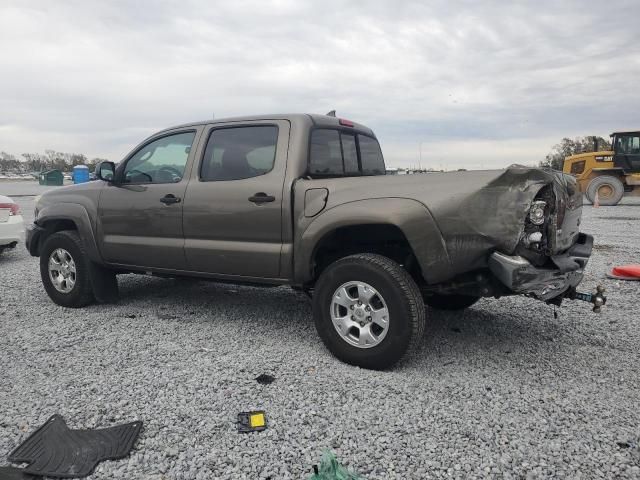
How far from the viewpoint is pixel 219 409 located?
9.64 feet

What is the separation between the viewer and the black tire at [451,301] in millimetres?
4711

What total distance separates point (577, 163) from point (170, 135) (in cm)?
1849

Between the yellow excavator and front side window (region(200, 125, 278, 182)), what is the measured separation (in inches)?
644

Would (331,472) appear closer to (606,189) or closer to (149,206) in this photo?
(149,206)

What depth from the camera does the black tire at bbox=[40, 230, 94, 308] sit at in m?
5.10

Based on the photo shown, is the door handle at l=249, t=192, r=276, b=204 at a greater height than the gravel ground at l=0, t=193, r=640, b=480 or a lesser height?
greater

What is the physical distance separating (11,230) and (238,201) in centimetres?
602

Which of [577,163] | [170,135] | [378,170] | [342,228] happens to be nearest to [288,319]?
[342,228]

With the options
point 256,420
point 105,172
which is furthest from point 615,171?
point 256,420

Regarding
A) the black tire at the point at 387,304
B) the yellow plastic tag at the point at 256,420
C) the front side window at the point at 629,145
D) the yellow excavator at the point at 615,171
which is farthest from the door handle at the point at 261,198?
the front side window at the point at 629,145

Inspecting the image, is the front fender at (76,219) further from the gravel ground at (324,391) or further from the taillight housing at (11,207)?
the taillight housing at (11,207)

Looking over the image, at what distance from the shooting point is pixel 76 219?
201 inches

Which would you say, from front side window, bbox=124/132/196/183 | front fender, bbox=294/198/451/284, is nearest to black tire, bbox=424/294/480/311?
front fender, bbox=294/198/451/284

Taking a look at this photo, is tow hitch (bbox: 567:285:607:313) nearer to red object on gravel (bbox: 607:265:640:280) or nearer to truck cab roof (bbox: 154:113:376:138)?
truck cab roof (bbox: 154:113:376:138)
